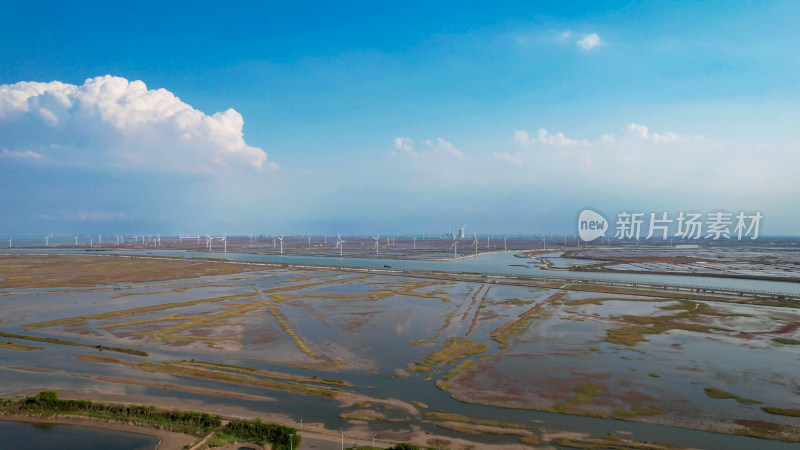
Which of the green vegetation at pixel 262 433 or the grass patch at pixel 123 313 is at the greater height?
the green vegetation at pixel 262 433

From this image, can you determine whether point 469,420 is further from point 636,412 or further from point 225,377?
point 225,377

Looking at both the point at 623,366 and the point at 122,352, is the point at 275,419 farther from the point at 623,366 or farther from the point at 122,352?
the point at 623,366

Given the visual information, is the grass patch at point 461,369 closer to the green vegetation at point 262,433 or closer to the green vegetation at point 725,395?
the green vegetation at point 262,433

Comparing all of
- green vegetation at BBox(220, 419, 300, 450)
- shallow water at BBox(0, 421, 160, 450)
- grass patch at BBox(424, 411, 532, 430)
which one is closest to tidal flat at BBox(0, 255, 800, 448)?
grass patch at BBox(424, 411, 532, 430)

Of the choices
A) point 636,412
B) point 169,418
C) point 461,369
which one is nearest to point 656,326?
point 636,412

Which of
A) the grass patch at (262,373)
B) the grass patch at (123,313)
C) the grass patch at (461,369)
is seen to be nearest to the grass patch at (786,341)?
the grass patch at (461,369)

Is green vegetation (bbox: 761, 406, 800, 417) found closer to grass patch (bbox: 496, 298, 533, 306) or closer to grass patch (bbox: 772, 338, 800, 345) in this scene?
grass patch (bbox: 772, 338, 800, 345)
